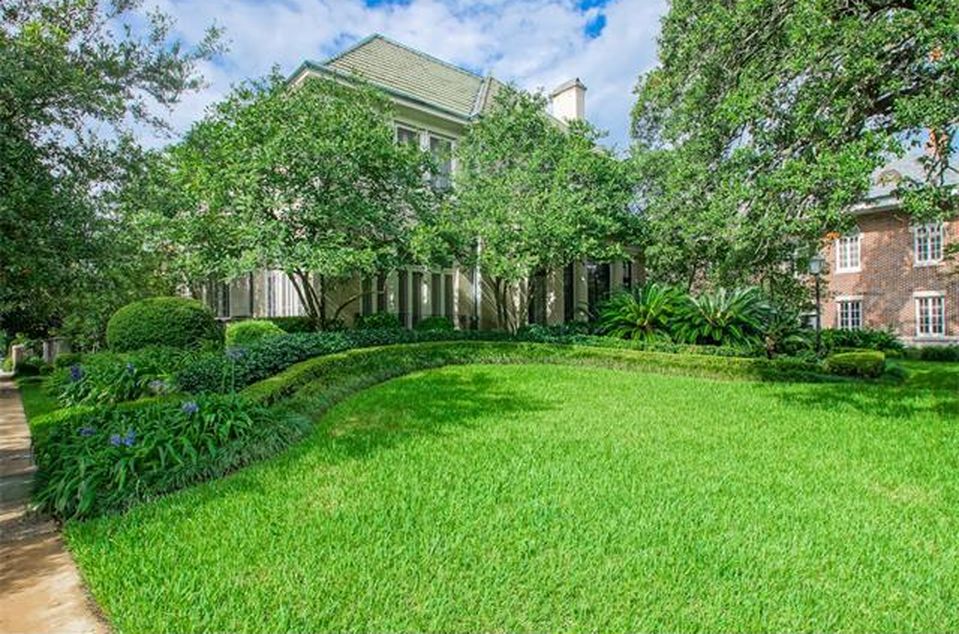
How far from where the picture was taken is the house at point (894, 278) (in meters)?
20.2

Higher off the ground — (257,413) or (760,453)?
(257,413)

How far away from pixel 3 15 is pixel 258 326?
21.1 ft

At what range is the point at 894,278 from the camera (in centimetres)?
2161

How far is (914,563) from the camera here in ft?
10.8

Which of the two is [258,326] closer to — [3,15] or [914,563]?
[3,15]

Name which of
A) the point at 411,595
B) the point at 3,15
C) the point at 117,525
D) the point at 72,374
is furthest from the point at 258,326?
the point at 411,595

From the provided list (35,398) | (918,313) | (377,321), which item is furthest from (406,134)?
(918,313)

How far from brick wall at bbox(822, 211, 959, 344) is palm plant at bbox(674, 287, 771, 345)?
883cm

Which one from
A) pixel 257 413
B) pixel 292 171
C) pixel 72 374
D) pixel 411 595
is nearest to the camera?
pixel 411 595

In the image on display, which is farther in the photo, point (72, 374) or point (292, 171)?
point (292, 171)

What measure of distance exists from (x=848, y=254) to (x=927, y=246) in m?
2.75

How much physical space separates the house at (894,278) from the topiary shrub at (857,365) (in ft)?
28.8

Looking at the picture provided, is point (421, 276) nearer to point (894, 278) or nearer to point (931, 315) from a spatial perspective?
point (894, 278)

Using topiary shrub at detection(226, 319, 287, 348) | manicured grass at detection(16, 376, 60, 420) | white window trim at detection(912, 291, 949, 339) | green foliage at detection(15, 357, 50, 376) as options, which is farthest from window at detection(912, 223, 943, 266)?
green foliage at detection(15, 357, 50, 376)
